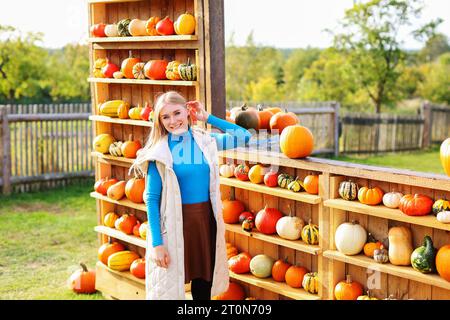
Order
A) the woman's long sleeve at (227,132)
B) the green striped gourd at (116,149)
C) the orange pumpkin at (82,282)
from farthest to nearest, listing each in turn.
Result: the orange pumpkin at (82,282) < the green striped gourd at (116,149) < the woman's long sleeve at (227,132)

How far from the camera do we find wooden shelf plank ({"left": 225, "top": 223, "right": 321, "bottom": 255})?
4.54 metres

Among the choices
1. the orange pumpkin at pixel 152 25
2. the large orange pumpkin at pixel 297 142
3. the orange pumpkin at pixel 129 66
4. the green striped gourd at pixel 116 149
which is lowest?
the green striped gourd at pixel 116 149

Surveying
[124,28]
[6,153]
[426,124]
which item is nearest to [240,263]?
[124,28]

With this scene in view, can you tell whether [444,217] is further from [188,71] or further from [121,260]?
[121,260]

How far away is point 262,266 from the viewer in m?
4.95

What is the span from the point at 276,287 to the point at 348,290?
63 cm

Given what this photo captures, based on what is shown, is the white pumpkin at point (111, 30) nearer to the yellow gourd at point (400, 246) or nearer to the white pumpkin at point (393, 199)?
the white pumpkin at point (393, 199)

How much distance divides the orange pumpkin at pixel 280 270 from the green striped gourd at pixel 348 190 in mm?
Result: 814

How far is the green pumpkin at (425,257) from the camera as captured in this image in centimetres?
394

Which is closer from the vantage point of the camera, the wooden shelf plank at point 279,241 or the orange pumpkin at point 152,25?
the wooden shelf plank at point 279,241

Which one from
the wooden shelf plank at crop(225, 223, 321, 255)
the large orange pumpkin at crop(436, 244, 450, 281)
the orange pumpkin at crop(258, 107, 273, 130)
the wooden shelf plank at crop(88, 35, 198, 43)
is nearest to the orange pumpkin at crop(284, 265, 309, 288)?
the wooden shelf plank at crop(225, 223, 321, 255)

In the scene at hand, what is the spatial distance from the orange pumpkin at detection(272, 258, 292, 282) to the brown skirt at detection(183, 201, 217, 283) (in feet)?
3.02

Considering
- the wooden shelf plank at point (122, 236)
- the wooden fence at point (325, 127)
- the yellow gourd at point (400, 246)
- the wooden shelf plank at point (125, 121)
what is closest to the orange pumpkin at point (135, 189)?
the wooden shelf plank at point (122, 236)
